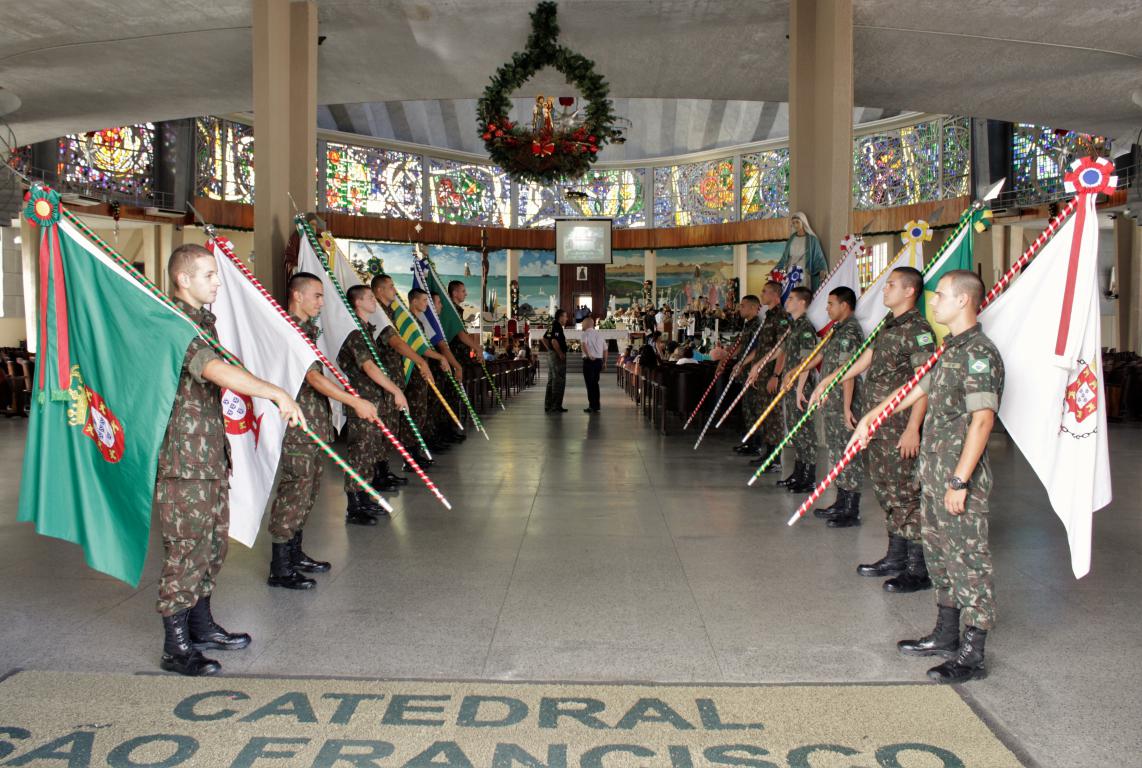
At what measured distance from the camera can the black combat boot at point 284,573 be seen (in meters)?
4.00

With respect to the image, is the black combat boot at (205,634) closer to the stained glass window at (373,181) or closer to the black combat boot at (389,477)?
the black combat boot at (389,477)

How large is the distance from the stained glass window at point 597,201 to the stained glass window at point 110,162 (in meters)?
10.6

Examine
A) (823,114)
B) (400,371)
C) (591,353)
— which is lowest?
(400,371)

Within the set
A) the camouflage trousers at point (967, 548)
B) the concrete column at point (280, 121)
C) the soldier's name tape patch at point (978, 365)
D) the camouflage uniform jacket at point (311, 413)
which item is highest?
the concrete column at point (280, 121)

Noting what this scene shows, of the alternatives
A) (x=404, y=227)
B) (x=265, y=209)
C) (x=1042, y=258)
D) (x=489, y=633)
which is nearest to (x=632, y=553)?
(x=489, y=633)

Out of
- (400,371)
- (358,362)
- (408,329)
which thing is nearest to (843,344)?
(358,362)

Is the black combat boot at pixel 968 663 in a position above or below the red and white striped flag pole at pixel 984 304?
below

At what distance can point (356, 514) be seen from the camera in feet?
17.5

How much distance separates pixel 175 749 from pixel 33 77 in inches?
368

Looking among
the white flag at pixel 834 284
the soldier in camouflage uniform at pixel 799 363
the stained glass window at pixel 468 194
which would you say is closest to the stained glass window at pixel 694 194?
the stained glass window at pixel 468 194

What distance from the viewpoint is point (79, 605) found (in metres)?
3.77

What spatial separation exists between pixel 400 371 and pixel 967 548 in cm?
428

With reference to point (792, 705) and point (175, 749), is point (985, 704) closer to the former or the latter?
point (792, 705)

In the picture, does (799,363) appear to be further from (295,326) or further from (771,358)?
(295,326)
